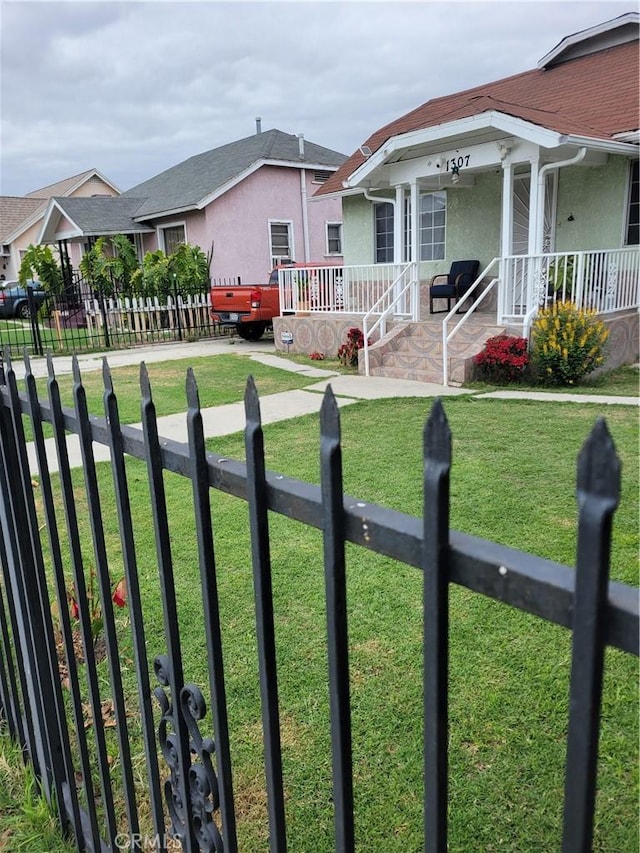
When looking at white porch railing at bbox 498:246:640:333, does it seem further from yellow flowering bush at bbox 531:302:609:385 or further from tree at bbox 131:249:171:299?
tree at bbox 131:249:171:299

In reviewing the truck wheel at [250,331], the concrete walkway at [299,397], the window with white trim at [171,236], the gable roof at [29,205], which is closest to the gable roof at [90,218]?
the window with white trim at [171,236]

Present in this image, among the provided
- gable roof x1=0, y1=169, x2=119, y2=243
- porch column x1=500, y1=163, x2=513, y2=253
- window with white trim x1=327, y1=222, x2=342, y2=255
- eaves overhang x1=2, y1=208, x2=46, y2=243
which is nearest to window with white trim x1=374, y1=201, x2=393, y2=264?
porch column x1=500, y1=163, x2=513, y2=253

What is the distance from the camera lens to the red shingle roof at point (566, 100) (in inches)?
406

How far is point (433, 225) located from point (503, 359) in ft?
22.2

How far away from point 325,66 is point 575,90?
5394 millimetres

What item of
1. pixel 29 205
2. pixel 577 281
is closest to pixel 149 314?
pixel 577 281

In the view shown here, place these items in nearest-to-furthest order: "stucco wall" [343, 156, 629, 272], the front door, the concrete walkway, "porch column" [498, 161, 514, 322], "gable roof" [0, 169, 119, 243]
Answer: the concrete walkway < "porch column" [498, 161, 514, 322] < "stucco wall" [343, 156, 629, 272] < the front door < "gable roof" [0, 169, 119, 243]

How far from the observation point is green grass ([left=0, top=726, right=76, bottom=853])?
200cm

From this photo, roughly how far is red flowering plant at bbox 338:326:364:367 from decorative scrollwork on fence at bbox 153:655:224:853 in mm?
9798

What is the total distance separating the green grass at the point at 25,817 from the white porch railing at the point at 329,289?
10987 mm

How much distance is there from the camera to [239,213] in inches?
842

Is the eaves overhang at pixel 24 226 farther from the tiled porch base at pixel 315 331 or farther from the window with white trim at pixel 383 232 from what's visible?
the tiled porch base at pixel 315 331

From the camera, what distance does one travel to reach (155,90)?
1452cm

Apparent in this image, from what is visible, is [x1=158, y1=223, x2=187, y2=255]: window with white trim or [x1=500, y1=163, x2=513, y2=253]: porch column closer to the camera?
[x1=500, y1=163, x2=513, y2=253]: porch column
